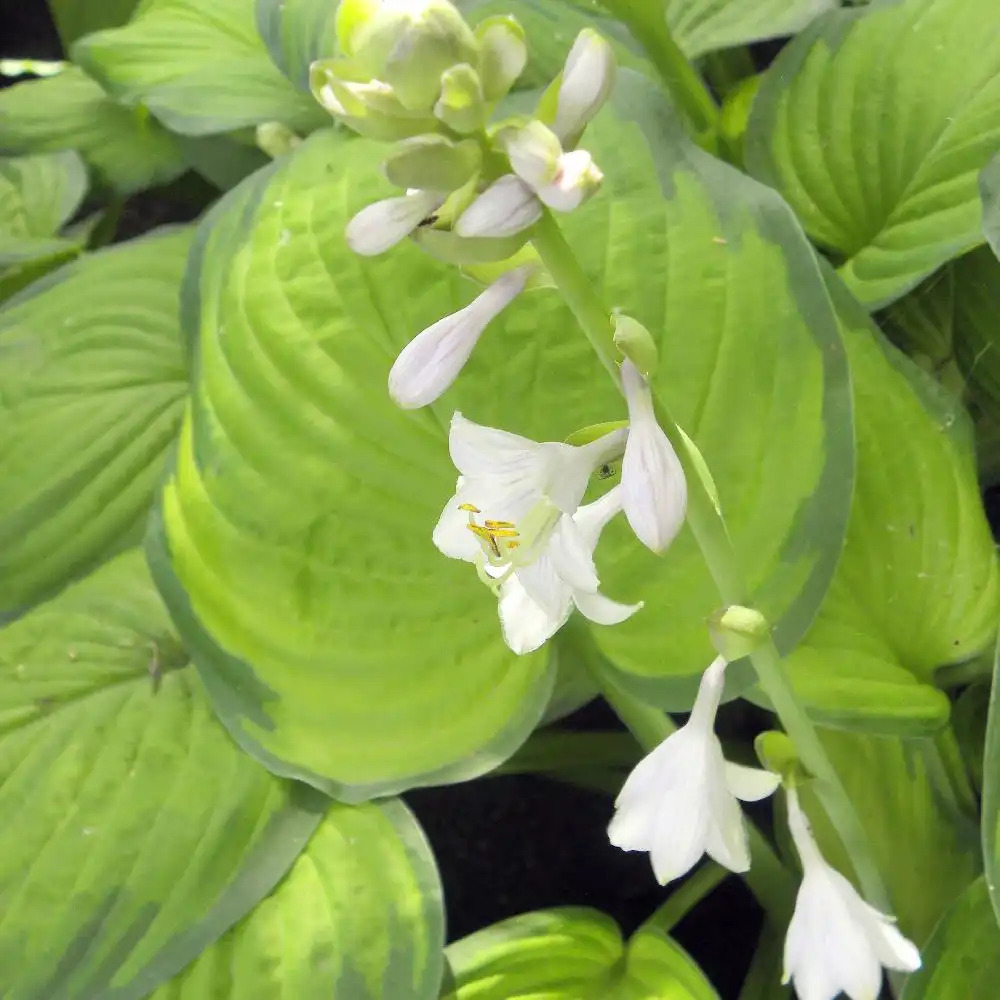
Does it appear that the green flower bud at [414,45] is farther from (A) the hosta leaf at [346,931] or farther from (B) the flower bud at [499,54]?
(A) the hosta leaf at [346,931]

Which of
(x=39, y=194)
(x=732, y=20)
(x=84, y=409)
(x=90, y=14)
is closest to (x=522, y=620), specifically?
(x=84, y=409)

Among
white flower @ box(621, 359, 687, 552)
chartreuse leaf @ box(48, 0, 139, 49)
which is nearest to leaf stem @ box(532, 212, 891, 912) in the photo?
white flower @ box(621, 359, 687, 552)

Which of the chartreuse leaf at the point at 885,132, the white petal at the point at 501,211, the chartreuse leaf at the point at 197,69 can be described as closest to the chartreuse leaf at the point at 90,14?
the chartreuse leaf at the point at 197,69

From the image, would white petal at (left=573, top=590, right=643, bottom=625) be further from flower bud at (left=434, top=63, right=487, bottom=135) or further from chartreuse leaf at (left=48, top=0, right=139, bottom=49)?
chartreuse leaf at (left=48, top=0, right=139, bottom=49)

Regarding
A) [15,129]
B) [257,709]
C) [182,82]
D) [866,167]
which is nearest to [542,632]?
[257,709]

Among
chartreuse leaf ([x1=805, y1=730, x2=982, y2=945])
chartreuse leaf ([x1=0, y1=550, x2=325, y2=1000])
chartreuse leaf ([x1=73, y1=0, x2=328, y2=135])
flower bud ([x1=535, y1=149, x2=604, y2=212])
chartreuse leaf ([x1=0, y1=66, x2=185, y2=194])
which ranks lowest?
chartreuse leaf ([x1=805, y1=730, x2=982, y2=945])

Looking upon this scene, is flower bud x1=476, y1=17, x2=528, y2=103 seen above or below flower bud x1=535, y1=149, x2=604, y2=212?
above

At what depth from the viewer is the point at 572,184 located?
251mm

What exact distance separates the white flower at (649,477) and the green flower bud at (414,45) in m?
0.10

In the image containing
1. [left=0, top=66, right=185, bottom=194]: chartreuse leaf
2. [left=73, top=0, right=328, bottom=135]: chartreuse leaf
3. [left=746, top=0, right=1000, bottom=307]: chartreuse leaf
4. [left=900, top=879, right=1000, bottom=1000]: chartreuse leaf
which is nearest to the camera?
[left=900, top=879, right=1000, bottom=1000]: chartreuse leaf

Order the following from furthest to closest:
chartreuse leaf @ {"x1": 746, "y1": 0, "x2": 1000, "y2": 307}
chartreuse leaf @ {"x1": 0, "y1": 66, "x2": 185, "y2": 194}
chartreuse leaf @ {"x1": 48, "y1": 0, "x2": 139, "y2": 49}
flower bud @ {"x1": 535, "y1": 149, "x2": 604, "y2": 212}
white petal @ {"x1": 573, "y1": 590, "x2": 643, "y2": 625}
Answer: chartreuse leaf @ {"x1": 48, "y1": 0, "x2": 139, "y2": 49} → chartreuse leaf @ {"x1": 0, "y1": 66, "x2": 185, "y2": 194} → chartreuse leaf @ {"x1": 746, "y1": 0, "x2": 1000, "y2": 307} → white petal @ {"x1": 573, "y1": 590, "x2": 643, "y2": 625} → flower bud @ {"x1": 535, "y1": 149, "x2": 604, "y2": 212}

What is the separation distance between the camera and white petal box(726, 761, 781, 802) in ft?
1.22

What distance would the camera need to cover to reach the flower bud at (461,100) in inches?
10.2

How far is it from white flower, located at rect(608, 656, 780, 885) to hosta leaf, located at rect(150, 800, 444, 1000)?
0.24 meters
